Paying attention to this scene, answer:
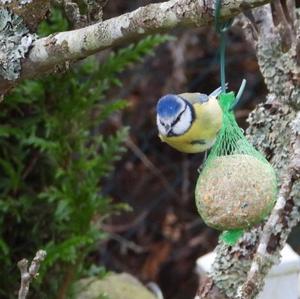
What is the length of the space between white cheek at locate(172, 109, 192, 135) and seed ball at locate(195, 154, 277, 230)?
8 cm

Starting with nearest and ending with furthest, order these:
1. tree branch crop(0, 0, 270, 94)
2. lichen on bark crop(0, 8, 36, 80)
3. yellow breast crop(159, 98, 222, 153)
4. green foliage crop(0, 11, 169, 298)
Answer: tree branch crop(0, 0, 270, 94) < lichen on bark crop(0, 8, 36, 80) < yellow breast crop(159, 98, 222, 153) < green foliage crop(0, 11, 169, 298)

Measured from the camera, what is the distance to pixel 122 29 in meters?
1.15

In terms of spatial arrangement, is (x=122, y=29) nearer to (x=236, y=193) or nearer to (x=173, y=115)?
(x=173, y=115)

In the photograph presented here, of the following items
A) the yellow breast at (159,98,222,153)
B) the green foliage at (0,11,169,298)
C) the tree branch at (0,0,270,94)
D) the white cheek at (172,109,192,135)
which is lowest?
the green foliage at (0,11,169,298)

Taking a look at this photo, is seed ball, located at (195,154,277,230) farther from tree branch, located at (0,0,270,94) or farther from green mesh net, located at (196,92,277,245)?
tree branch, located at (0,0,270,94)

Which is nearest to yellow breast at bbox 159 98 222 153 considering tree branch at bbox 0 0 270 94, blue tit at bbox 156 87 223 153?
blue tit at bbox 156 87 223 153

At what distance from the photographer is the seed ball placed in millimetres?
1321

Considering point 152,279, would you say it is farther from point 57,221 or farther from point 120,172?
point 57,221

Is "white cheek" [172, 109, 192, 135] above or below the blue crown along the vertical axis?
below

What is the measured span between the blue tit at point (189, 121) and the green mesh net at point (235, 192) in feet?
0.15

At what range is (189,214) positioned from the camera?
412 cm

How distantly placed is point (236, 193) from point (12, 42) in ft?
1.37

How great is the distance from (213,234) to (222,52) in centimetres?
269

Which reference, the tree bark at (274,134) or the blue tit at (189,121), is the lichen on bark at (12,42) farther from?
the tree bark at (274,134)
